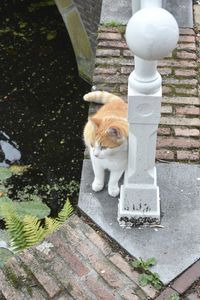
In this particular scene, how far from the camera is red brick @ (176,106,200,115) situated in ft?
13.7

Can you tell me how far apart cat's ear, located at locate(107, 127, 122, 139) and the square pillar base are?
32 cm

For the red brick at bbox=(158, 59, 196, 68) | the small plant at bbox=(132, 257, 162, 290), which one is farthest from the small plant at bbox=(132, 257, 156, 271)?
the red brick at bbox=(158, 59, 196, 68)

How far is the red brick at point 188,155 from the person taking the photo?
152 inches

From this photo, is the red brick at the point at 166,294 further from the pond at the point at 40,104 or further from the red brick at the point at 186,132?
the pond at the point at 40,104

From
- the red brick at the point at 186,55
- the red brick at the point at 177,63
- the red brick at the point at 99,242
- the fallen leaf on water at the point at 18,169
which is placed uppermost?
the red brick at the point at 186,55

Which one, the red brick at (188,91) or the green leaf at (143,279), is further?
the red brick at (188,91)

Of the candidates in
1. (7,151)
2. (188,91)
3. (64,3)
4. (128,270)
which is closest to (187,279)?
(128,270)

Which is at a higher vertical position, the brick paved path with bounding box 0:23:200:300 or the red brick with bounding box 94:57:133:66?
the red brick with bounding box 94:57:133:66

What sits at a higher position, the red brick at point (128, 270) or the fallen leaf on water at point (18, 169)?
the fallen leaf on water at point (18, 169)

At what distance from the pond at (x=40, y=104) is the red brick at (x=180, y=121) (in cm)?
238

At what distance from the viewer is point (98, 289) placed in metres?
3.14

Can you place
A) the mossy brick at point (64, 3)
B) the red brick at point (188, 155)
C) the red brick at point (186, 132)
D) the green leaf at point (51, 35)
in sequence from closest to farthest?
the red brick at point (188, 155), the red brick at point (186, 132), the mossy brick at point (64, 3), the green leaf at point (51, 35)

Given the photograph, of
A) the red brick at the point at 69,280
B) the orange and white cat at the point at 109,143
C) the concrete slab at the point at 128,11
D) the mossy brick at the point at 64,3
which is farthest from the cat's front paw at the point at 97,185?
the mossy brick at the point at 64,3

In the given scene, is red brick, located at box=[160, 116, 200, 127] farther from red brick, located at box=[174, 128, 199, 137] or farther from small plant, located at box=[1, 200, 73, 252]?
small plant, located at box=[1, 200, 73, 252]
